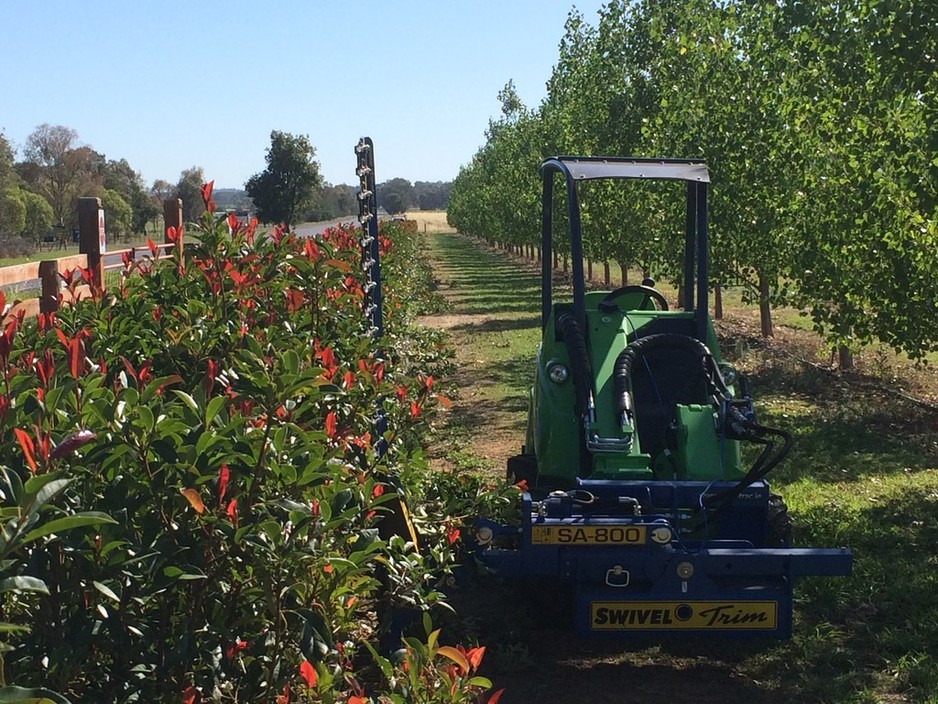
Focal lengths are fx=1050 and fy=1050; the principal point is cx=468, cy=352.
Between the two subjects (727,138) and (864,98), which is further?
(727,138)

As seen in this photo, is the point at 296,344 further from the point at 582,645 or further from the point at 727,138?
the point at 727,138

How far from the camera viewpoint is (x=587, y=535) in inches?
189

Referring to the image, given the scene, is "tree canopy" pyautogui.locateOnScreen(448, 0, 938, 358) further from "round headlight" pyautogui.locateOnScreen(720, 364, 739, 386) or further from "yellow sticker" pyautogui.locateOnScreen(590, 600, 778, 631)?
"yellow sticker" pyautogui.locateOnScreen(590, 600, 778, 631)

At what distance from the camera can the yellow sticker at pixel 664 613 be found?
4.80m

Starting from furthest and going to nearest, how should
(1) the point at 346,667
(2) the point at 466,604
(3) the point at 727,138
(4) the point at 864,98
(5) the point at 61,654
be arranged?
(3) the point at 727,138
(4) the point at 864,98
(2) the point at 466,604
(1) the point at 346,667
(5) the point at 61,654

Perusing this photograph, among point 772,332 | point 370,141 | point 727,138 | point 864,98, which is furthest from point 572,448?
point 772,332

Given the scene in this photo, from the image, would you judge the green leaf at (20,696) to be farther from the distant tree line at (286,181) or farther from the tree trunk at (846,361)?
the distant tree line at (286,181)

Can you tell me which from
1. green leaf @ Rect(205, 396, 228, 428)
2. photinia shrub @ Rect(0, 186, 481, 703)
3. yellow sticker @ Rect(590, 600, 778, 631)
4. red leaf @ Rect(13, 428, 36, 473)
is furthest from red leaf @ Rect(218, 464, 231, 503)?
yellow sticker @ Rect(590, 600, 778, 631)

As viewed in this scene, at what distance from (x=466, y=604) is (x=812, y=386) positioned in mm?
7900

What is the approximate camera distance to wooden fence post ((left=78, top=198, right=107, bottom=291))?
246 inches

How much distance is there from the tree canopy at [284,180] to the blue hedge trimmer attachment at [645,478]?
39482mm

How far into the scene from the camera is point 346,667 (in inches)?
141

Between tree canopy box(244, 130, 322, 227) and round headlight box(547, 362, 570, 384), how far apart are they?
130 ft

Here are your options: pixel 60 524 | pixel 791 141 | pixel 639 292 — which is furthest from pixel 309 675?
pixel 791 141
